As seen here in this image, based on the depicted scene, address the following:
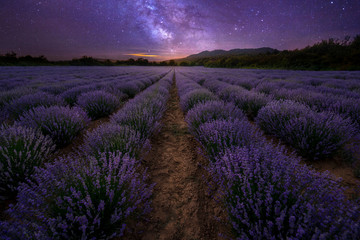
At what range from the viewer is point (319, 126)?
1.98 metres

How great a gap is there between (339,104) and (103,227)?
13.2ft

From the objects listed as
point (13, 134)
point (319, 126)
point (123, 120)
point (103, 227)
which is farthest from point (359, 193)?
point (13, 134)

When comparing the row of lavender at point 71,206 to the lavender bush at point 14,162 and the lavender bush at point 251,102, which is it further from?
the lavender bush at point 251,102

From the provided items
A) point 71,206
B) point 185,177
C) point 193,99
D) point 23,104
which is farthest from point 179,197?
point 23,104

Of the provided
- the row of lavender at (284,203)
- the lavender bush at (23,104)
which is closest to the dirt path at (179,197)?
the row of lavender at (284,203)

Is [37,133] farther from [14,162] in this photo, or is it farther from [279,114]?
[279,114]

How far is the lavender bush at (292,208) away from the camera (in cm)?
77

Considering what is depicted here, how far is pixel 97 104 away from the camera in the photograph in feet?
12.3

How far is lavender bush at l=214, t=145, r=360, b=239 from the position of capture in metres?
0.77

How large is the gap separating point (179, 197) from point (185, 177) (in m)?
0.32

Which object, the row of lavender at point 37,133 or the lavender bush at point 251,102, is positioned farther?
the lavender bush at point 251,102

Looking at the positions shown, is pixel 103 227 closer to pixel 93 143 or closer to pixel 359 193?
pixel 93 143

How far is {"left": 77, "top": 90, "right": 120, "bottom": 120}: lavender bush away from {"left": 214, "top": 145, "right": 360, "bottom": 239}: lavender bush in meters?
3.68

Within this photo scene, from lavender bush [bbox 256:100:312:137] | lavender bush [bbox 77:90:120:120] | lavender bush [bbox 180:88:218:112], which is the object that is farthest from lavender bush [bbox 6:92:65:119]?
lavender bush [bbox 256:100:312:137]
